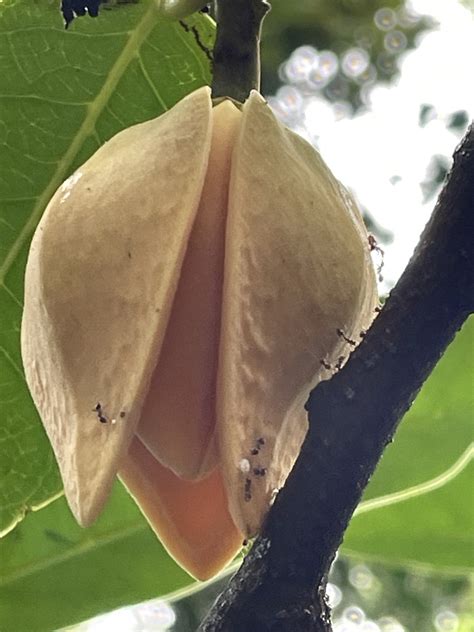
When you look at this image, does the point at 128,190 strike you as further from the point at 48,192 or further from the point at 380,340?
the point at 48,192

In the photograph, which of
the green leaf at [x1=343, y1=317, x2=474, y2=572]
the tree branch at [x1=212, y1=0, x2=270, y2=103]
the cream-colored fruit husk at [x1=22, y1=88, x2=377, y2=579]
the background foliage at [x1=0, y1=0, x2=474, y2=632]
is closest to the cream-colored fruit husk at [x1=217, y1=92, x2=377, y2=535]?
the cream-colored fruit husk at [x1=22, y1=88, x2=377, y2=579]

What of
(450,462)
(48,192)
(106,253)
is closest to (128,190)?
(106,253)

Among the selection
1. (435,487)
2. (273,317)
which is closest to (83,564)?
(435,487)

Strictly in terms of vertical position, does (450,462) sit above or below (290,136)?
below

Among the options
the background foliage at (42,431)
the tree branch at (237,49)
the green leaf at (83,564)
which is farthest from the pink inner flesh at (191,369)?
the green leaf at (83,564)

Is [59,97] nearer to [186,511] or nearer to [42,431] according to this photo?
[42,431]
